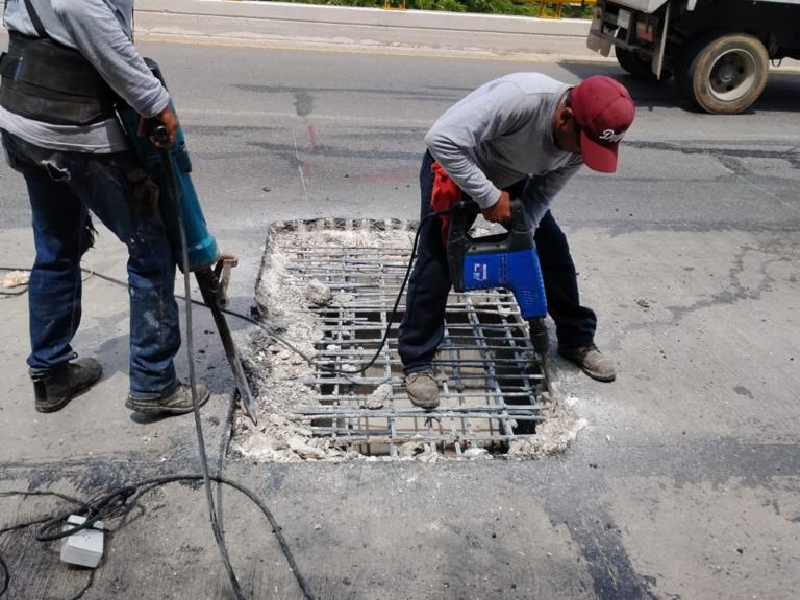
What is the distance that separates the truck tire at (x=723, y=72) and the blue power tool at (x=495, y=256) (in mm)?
6983

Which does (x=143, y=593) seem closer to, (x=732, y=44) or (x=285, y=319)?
(x=285, y=319)

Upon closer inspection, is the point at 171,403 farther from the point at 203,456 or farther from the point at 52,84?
the point at 52,84

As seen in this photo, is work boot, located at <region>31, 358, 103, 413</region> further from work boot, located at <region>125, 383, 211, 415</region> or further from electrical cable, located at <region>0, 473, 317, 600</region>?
electrical cable, located at <region>0, 473, 317, 600</region>

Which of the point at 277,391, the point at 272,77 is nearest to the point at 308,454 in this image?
the point at 277,391

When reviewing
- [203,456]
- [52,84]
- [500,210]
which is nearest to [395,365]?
[500,210]

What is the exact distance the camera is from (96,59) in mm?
2322

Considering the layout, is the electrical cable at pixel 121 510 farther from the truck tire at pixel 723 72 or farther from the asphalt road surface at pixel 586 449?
the truck tire at pixel 723 72

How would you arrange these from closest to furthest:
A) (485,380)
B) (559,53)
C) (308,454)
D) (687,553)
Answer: (687,553)
(308,454)
(485,380)
(559,53)

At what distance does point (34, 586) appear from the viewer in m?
2.35

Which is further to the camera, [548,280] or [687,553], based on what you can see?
[548,280]

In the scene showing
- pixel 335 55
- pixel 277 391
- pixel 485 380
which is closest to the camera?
pixel 277 391

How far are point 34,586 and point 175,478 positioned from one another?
1.93 ft

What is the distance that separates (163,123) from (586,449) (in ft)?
7.04

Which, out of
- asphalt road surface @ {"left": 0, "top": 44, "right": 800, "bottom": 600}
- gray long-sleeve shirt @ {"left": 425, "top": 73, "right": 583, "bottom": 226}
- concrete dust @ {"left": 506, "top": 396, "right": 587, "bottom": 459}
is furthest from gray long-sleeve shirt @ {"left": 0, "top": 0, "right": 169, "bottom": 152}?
concrete dust @ {"left": 506, "top": 396, "right": 587, "bottom": 459}
